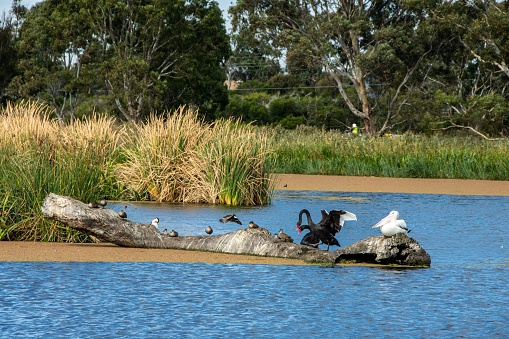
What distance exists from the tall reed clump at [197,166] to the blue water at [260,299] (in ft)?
22.1

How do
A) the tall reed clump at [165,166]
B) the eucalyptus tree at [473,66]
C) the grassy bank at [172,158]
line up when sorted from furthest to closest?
the eucalyptus tree at [473,66] → the tall reed clump at [165,166] → the grassy bank at [172,158]

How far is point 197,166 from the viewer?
19.6 meters

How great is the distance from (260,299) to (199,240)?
3.42 meters

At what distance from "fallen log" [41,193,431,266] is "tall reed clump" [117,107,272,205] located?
6653mm

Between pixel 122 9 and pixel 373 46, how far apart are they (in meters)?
15.3

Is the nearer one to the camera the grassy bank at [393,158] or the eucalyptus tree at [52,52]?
the grassy bank at [393,158]

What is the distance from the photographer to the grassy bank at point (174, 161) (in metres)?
13.4

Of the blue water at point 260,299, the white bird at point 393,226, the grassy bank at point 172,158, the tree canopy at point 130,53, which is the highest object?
the tree canopy at point 130,53

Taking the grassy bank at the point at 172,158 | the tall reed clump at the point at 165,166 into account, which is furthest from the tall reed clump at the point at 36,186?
the tall reed clump at the point at 165,166

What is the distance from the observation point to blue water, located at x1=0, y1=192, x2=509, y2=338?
793 centimetres

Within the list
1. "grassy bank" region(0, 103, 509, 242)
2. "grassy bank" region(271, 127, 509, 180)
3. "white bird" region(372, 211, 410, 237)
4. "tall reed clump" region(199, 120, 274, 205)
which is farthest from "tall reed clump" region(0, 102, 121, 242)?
"grassy bank" region(271, 127, 509, 180)

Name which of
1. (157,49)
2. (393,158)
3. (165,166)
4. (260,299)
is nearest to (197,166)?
(165,166)

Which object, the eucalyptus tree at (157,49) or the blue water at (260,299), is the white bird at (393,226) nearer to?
the blue water at (260,299)

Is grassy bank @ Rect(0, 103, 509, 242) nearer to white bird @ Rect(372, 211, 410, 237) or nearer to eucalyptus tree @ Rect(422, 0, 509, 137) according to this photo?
white bird @ Rect(372, 211, 410, 237)
